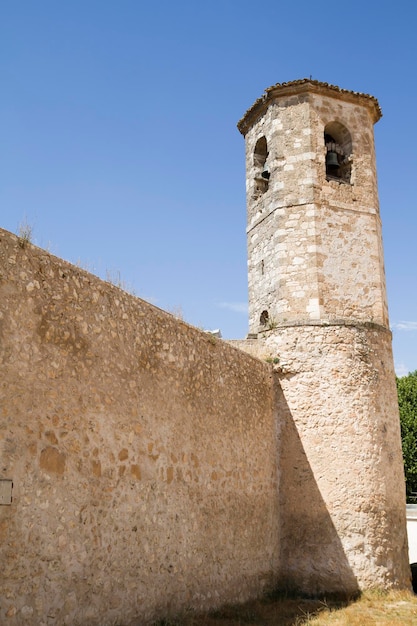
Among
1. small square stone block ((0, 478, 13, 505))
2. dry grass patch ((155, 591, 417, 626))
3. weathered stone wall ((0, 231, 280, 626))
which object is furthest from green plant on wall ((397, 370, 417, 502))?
small square stone block ((0, 478, 13, 505))

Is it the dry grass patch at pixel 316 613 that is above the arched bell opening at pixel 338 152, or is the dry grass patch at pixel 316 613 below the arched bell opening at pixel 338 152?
below

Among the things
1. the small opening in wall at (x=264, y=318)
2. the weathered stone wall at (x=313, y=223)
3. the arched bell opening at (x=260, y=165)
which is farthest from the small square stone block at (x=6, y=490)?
the arched bell opening at (x=260, y=165)

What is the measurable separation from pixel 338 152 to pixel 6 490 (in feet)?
33.8

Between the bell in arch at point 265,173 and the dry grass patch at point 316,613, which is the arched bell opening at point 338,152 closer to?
the bell in arch at point 265,173

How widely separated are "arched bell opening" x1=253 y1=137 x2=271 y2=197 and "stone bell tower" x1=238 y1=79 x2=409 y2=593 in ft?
0.10

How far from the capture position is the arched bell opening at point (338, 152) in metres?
12.7

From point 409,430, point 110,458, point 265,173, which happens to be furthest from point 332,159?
point 409,430

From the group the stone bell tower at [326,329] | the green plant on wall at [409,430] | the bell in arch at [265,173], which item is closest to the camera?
the stone bell tower at [326,329]

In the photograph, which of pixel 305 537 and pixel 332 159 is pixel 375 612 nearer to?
pixel 305 537

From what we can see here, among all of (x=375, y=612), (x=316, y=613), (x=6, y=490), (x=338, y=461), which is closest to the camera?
(x=6, y=490)

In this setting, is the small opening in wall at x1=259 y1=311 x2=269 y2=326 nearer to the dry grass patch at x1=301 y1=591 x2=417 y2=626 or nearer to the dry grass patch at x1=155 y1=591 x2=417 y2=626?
the dry grass patch at x1=155 y1=591 x2=417 y2=626

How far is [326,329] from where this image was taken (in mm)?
11094

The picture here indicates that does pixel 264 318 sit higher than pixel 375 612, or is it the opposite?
pixel 264 318

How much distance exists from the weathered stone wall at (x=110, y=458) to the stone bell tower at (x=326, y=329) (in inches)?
63.2
